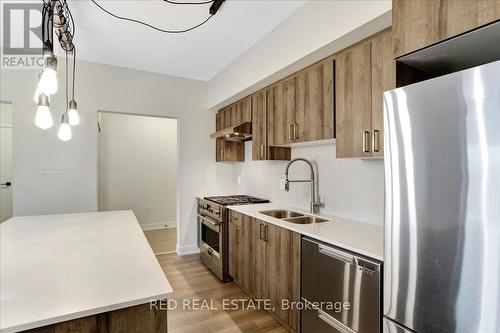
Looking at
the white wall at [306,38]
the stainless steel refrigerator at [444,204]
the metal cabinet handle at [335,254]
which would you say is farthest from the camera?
the white wall at [306,38]

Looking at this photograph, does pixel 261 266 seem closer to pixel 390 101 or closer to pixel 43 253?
pixel 43 253

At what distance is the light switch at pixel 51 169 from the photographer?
3.22m

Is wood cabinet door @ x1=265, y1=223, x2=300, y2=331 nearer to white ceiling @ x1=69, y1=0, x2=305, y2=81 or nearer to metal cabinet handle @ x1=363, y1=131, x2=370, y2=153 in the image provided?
metal cabinet handle @ x1=363, y1=131, x2=370, y2=153

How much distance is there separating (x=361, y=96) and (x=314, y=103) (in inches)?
18.9

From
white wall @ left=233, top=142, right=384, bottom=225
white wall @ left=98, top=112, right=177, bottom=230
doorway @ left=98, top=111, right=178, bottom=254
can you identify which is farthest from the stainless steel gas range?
white wall @ left=98, top=112, right=177, bottom=230

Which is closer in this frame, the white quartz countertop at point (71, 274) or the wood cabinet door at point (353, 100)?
the white quartz countertop at point (71, 274)

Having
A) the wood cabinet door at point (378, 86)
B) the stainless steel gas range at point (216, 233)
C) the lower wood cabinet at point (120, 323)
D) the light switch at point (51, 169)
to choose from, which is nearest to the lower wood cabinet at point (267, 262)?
the stainless steel gas range at point (216, 233)

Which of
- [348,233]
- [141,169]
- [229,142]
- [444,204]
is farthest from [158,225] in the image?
[444,204]

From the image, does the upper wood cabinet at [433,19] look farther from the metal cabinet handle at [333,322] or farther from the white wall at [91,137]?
the white wall at [91,137]

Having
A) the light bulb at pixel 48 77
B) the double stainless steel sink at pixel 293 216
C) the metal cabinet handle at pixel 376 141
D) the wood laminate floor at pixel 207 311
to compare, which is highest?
the light bulb at pixel 48 77

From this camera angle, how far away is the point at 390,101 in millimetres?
1173

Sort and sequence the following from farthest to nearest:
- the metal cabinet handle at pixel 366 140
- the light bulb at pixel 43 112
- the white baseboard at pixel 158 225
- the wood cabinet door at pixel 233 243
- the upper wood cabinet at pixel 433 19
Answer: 1. the white baseboard at pixel 158 225
2. the wood cabinet door at pixel 233 243
3. the metal cabinet handle at pixel 366 140
4. the light bulb at pixel 43 112
5. the upper wood cabinet at pixel 433 19

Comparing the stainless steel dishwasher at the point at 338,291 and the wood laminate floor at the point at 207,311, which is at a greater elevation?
the stainless steel dishwasher at the point at 338,291

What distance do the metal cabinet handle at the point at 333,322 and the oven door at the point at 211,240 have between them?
5.21 feet
